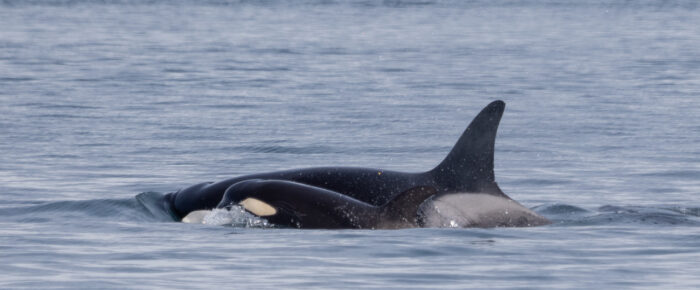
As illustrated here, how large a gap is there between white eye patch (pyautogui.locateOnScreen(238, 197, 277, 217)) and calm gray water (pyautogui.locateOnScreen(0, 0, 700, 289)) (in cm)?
15

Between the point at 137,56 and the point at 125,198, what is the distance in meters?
26.5

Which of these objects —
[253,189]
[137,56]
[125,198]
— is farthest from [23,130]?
[137,56]

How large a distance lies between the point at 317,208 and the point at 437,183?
4.37 ft

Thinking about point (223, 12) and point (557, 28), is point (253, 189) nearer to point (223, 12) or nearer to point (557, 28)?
point (557, 28)

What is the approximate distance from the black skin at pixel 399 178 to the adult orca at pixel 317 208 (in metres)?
0.65

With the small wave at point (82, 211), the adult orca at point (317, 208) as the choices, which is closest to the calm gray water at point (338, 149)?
the small wave at point (82, 211)

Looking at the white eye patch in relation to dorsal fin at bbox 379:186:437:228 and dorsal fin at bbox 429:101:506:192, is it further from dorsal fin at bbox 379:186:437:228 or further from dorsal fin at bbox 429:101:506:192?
dorsal fin at bbox 429:101:506:192

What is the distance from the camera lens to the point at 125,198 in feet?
42.5

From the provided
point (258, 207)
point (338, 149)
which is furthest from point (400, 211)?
point (338, 149)

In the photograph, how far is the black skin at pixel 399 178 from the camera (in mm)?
11711

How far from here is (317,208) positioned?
11.1 metres

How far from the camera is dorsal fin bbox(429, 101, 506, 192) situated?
460 inches

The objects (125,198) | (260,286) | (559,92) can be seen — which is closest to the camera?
(260,286)

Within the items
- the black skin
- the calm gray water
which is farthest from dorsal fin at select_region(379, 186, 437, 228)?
the black skin
